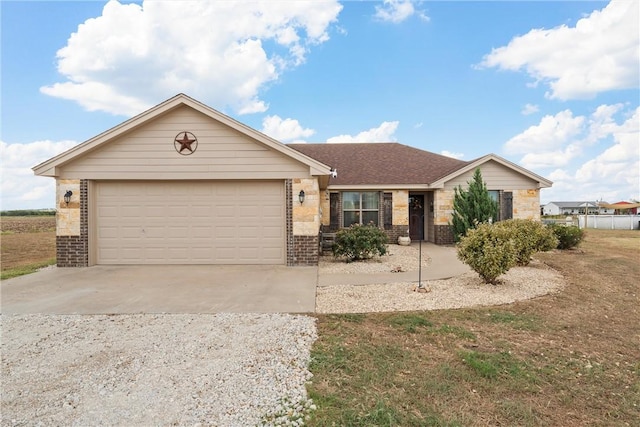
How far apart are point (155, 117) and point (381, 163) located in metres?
10.7

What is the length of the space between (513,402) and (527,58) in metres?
14.6

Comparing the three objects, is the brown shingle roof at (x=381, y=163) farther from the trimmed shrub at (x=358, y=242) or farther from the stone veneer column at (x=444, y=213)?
the trimmed shrub at (x=358, y=242)

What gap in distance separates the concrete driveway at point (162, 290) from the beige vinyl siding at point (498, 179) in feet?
29.6

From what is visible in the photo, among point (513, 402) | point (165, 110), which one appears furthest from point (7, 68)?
point (513, 402)

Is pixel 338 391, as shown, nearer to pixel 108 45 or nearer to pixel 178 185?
pixel 178 185

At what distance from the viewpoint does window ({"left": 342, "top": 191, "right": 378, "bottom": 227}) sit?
A: 14.9 m

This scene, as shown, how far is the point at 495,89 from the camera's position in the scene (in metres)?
15.0

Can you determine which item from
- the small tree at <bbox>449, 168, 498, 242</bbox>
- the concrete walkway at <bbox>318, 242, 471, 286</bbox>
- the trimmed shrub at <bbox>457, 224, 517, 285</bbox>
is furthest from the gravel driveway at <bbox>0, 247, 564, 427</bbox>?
the small tree at <bbox>449, 168, 498, 242</bbox>

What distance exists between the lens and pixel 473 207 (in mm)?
13320

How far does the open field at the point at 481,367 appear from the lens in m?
2.81

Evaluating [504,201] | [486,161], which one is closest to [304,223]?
[486,161]

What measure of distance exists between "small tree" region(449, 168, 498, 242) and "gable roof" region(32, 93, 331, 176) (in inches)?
287

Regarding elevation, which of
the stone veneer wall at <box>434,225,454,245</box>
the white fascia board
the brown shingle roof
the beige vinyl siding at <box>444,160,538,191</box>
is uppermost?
the brown shingle roof

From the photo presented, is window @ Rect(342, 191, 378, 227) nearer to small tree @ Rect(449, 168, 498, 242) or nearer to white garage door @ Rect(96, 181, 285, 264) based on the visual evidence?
small tree @ Rect(449, 168, 498, 242)
